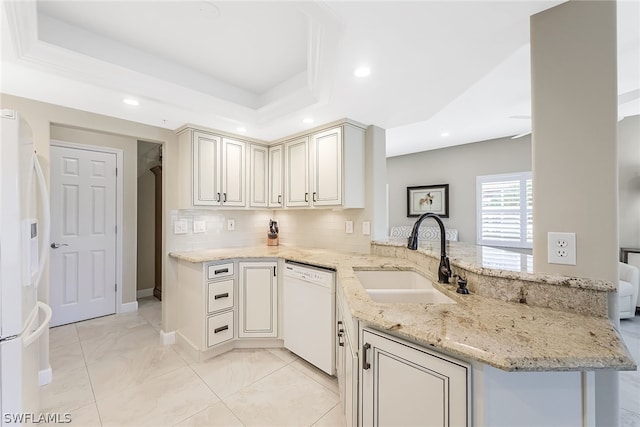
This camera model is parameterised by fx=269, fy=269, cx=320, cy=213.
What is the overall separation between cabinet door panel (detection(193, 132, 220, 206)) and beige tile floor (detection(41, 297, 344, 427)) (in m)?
1.49

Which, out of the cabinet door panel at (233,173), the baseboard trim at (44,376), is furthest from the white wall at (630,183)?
the baseboard trim at (44,376)

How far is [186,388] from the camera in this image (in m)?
2.01

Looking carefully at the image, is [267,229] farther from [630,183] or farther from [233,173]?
[630,183]

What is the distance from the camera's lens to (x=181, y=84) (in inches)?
83.5

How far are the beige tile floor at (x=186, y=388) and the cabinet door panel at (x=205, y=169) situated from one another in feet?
4.90

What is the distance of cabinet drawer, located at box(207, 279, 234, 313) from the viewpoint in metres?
2.39

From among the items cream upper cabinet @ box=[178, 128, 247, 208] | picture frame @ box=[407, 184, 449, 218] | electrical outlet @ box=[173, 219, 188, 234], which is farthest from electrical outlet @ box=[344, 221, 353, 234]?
picture frame @ box=[407, 184, 449, 218]

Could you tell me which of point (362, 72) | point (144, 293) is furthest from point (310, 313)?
point (144, 293)

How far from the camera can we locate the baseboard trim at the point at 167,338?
2.71 meters

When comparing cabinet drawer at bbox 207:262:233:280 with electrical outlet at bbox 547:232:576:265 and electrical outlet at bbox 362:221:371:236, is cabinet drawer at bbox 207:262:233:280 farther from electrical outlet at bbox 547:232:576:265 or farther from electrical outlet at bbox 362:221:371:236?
electrical outlet at bbox 547:232:576:265

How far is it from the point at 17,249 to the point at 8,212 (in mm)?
158

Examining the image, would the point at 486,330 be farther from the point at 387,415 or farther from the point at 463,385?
the point at 387,415

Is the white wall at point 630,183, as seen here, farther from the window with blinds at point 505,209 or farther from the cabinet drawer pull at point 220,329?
the cabinet drawer pull at point 220,329

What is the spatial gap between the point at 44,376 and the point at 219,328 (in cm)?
126
